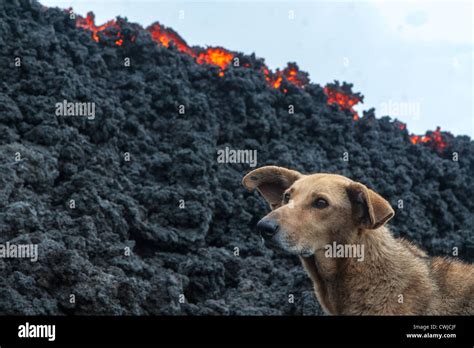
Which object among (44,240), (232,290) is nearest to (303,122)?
(232,290)

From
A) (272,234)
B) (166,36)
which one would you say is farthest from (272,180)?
(166,36)

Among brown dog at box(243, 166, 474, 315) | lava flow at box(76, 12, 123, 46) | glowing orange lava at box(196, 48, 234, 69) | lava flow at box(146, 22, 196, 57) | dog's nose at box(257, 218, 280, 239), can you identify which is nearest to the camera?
dog's nose at box(257, 218, 280, 239)

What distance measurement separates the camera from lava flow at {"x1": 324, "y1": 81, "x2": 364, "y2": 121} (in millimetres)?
25984

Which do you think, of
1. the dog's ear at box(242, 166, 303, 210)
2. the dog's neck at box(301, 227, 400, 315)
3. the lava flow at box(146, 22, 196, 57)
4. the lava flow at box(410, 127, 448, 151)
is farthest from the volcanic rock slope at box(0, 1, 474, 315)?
the dog's neck at box(301, 227, 400, 315)

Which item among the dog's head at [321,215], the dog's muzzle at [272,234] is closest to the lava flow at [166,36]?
the dog's head at [321,215]

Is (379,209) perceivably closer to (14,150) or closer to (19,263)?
(19,263)

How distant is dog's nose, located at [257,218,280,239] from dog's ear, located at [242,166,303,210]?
4.12ft

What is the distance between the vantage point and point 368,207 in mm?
6836

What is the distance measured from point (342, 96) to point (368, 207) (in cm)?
1976

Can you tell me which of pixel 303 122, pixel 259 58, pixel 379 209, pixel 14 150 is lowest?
pixel 379 209

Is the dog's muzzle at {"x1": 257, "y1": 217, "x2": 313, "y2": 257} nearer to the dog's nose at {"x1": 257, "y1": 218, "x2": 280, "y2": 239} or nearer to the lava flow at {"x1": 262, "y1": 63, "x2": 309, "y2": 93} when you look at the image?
the dog's nose at {"x1": 257, "y1": 218, "x2": 280, "y2": 239}

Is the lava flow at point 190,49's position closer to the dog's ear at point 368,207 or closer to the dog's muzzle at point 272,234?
the dog's ear at point 368,207

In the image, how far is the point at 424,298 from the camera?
6941 mm

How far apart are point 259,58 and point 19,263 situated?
52.1ft
